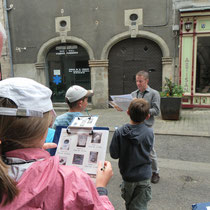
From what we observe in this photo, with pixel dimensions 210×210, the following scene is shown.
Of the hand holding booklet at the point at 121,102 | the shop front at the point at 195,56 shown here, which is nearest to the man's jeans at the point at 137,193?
the hand holding booklet at the point at 121,102

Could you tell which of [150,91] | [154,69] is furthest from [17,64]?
[150,91]

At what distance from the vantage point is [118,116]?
9461 millimetres

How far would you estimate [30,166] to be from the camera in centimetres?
97

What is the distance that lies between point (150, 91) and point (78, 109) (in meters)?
1.80

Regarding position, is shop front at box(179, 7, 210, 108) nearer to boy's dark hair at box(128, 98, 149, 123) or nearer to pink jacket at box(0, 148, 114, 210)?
boy's dark hair at box(128, 98, 149, 123)

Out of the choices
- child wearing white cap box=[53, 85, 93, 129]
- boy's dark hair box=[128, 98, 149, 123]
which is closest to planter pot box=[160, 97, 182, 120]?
boy's dark hair box=[128, 98, 149, 123]

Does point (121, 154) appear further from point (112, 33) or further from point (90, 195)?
point (112, 33)

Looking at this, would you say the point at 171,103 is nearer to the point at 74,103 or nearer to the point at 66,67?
the point at 66,67

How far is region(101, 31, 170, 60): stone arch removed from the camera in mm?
9953

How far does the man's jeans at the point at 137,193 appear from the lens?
7.99 ft

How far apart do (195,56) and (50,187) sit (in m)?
9.96

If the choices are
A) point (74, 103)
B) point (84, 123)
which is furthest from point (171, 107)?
point (84, 123)

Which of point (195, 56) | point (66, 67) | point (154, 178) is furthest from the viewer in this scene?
point (66, 67)

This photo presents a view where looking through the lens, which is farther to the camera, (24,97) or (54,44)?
(54,44)
